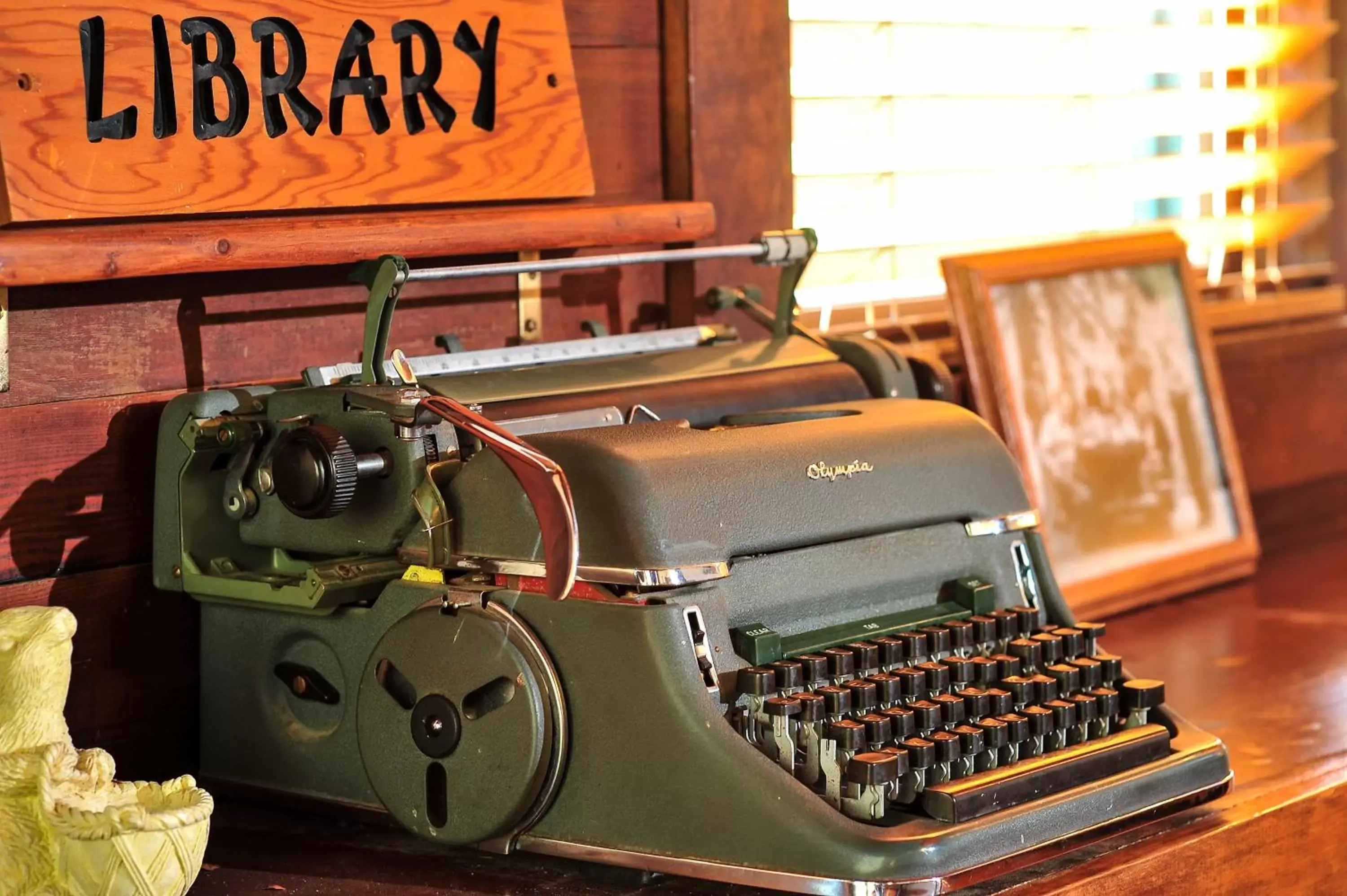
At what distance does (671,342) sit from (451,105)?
1.21 feet

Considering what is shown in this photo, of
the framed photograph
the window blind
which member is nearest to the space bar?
the framed photograph

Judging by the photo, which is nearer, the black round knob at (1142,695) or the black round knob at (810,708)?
the black round knob at (810,708)

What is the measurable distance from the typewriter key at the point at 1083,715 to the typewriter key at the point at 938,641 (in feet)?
0.40

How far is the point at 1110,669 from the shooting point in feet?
5.67

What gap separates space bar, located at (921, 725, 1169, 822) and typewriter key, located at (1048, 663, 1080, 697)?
0.05 m

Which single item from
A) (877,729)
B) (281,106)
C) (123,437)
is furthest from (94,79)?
(877,729)

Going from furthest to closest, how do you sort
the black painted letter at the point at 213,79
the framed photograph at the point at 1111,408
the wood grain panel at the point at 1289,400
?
1. the wood grain panel at the point at 1289,400
2. the framed photograph at the point at 1111,408
3. the black painted letter at the point at 213,79

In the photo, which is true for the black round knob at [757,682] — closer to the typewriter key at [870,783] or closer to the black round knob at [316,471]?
the typewriter key at [870,783]

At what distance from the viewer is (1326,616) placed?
8.25 feet

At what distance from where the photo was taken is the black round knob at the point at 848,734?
1.50 m

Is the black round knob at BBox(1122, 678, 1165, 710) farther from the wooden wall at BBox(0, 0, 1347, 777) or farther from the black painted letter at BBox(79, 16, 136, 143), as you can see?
the black painted letter at BBox(79, 16, 136, 143)

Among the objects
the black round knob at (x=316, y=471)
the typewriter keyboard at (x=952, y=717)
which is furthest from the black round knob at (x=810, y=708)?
the black round knob at (x=316, y=471)

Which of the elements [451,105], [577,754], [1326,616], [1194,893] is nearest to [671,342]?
[451,105]

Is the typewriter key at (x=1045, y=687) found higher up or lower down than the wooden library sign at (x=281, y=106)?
lower down
